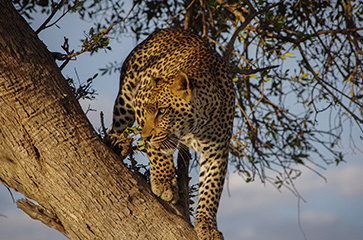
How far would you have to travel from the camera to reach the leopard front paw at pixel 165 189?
12.7ft

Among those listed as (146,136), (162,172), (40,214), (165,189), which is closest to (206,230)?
(165,189)

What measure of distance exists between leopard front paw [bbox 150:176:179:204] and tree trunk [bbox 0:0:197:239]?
0.38m

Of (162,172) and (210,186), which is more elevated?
(210,186)

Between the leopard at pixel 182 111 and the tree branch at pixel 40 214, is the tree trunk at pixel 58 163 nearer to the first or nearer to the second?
the tree branch at pixel 40 214

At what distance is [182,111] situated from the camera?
3.80m

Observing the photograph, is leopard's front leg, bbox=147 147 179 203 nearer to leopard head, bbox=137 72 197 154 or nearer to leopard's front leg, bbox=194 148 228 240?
leopard head, bbox=137 72 197 154

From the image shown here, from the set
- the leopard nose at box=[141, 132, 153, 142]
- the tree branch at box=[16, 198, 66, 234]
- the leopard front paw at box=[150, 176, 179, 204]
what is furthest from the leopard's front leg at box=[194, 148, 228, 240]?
the tree branch at box=[16, 198, 66, 234]

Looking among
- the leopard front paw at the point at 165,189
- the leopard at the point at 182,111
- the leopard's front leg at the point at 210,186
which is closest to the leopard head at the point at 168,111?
the leopard at the point at 182,111

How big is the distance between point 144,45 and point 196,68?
129cm

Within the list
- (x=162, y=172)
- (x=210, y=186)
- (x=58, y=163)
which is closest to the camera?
(x=58, y=163)

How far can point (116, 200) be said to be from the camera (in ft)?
10.9

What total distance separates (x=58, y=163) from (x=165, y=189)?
1093 mm

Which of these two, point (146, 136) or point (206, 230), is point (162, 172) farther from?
point (206, 230)

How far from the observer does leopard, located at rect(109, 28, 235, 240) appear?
12.4ft
